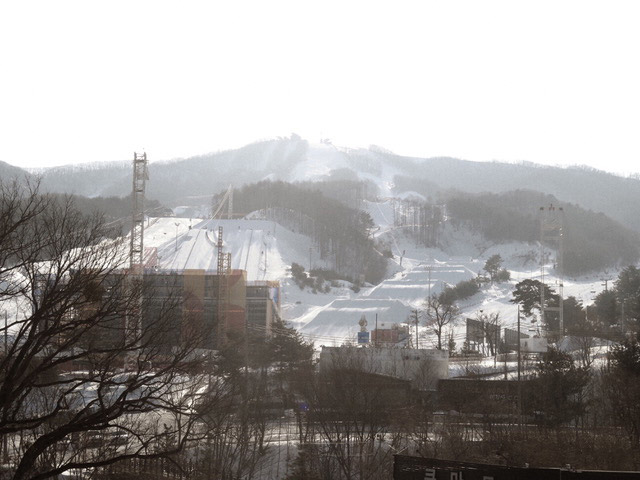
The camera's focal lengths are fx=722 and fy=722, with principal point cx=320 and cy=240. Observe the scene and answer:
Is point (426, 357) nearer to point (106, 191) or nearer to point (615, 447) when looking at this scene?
point (615, 447)

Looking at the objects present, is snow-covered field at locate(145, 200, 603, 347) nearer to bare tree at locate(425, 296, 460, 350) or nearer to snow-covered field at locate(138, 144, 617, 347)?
snow-covered field at locate(138, 144, 617, 347)

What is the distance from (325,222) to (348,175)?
167 feet

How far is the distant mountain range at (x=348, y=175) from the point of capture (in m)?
117

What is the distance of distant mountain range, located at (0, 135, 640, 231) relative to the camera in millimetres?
117062

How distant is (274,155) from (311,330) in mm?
106637

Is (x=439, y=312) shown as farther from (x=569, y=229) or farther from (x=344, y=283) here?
(x=569, y=229)

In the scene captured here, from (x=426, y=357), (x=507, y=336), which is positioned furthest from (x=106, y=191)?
(x=426, y=357)

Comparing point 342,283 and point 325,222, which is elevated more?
point 325,222

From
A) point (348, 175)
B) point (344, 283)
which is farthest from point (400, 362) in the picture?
point (348, 175)

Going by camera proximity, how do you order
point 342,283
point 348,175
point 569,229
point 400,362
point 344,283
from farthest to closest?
point 348,175, point 569,229, point 344,283, point 342,283, point 400,362

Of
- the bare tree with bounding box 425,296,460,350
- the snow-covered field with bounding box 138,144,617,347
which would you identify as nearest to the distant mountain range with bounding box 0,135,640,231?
the snow-covered field with bounding box 138,144,617,347

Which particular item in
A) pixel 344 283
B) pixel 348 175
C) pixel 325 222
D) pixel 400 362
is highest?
pixel 348 175

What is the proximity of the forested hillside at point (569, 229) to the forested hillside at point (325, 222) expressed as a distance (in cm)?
1428

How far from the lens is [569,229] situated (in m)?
81.6
